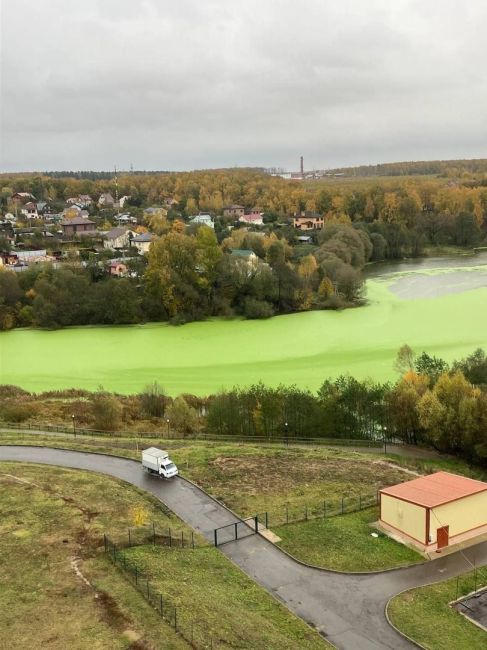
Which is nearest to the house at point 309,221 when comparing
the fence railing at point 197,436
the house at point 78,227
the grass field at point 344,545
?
the house at point 78,227

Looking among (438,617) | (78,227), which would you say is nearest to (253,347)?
(438,617)

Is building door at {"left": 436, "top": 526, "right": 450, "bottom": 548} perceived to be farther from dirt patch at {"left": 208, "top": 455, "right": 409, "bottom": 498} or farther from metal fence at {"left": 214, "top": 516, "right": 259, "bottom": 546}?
metal fence at {"left": 214, "top": 516, "right": 259, "bottom": 546}

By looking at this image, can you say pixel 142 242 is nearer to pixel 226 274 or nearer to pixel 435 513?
pixel 226 274

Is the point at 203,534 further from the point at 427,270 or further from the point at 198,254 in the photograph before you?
the point at 427,270

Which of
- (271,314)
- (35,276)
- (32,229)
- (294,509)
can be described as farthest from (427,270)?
(294,509)

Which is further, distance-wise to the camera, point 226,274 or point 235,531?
point 226,274
